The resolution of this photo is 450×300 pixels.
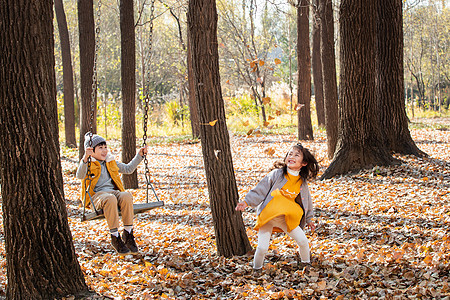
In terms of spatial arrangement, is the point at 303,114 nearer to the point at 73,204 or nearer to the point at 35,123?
the point at 73,204

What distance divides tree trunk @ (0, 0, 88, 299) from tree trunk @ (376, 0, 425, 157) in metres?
6.90

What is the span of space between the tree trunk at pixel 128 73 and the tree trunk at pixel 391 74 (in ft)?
15.7

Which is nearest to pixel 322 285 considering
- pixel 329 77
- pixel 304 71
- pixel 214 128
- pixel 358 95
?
pixel 214 128

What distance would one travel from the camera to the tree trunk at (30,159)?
361 cm

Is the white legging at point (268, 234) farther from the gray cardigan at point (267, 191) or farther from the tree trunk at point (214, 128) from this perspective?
the tree trunk at point (214, 128)

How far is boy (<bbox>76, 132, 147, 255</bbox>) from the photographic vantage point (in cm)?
491

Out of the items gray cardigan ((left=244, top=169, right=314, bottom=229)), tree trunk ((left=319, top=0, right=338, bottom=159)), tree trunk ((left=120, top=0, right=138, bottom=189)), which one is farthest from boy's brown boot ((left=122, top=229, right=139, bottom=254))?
tree trunk ((left=319, top=0, right=338, bottom=159))

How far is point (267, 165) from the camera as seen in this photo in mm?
11656

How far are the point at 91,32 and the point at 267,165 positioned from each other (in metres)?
5.13

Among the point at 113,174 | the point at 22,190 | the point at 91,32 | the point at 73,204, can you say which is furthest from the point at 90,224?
the point at 91,32

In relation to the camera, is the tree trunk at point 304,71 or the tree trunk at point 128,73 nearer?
the tree trunk at point 128,73

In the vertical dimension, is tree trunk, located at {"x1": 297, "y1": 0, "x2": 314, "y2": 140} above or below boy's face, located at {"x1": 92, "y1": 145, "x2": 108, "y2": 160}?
above

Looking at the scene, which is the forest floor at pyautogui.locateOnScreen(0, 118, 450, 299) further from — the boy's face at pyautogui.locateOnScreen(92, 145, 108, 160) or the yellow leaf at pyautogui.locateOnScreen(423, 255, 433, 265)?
the boy's face at pyautogui.locateOnScreen(92, 145, 108, 160)

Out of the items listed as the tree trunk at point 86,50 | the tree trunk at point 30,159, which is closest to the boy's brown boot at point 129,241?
the tree trunk at point 30,159
